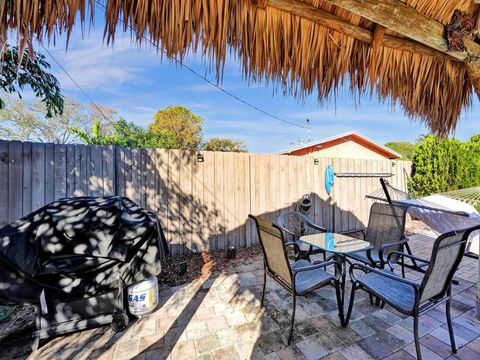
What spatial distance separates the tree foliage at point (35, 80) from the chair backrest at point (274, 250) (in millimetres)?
3874

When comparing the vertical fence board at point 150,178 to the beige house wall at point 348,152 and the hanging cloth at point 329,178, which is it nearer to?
the hanging cloth at point 329,178

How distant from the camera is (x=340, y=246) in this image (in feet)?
8.89

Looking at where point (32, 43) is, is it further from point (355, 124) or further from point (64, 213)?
point (355, 124)

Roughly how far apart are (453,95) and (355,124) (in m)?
10.8

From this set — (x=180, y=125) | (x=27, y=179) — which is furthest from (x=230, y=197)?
(x=180, y=125)

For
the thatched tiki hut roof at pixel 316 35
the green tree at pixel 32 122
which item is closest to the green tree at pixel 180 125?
the green tree at pixel 32 122

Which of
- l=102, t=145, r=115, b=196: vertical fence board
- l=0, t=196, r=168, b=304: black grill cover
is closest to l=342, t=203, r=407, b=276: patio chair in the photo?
l=0, t=196, r=168, b=304: black grill cover

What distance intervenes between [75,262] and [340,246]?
2843 mm

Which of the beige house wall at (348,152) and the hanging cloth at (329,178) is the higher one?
the beige house wall at (348,152)

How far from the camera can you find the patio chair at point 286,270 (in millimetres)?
2070

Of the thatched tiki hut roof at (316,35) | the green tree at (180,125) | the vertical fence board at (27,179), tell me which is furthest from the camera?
the green tree at (180,125)

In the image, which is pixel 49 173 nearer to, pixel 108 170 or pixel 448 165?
pixel 108 170

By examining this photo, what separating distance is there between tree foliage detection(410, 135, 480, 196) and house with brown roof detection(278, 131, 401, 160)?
476 centimetres

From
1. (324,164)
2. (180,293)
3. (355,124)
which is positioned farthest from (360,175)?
(355,124)
